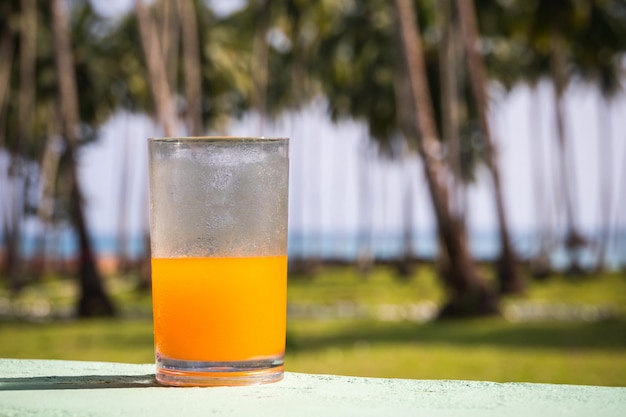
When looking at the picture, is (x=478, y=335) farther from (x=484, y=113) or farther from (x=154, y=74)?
(x=154, y=74)

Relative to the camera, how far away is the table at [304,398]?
1.16 metres

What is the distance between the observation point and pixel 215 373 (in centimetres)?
144

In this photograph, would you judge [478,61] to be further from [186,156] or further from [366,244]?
[366,244]

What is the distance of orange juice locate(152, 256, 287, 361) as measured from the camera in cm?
147

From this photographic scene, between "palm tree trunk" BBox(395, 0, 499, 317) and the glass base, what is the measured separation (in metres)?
13.3

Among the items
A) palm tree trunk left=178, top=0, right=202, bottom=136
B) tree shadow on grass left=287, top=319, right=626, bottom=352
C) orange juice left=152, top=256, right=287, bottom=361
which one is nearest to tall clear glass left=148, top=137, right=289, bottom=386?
orange juice left=152, top=256, right=287, bottom=361

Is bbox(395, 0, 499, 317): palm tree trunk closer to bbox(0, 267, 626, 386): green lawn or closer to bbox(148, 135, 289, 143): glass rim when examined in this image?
bbox(0, 267, 626, 386): green lawn

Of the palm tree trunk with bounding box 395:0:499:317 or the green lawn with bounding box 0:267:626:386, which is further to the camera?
the palm tree trunk with bounding box 395:0:499:317

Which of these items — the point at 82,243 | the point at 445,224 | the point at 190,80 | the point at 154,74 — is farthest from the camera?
the point at 190,80

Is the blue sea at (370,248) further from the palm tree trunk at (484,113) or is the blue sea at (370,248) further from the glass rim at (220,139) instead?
the glass rim at (220,139)

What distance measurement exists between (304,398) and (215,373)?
0.70ft

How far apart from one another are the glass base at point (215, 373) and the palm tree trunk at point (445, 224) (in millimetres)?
13301

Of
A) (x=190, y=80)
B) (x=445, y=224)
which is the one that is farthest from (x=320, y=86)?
(x=445, y=224)

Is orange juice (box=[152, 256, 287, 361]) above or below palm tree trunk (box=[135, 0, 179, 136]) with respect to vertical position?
below
